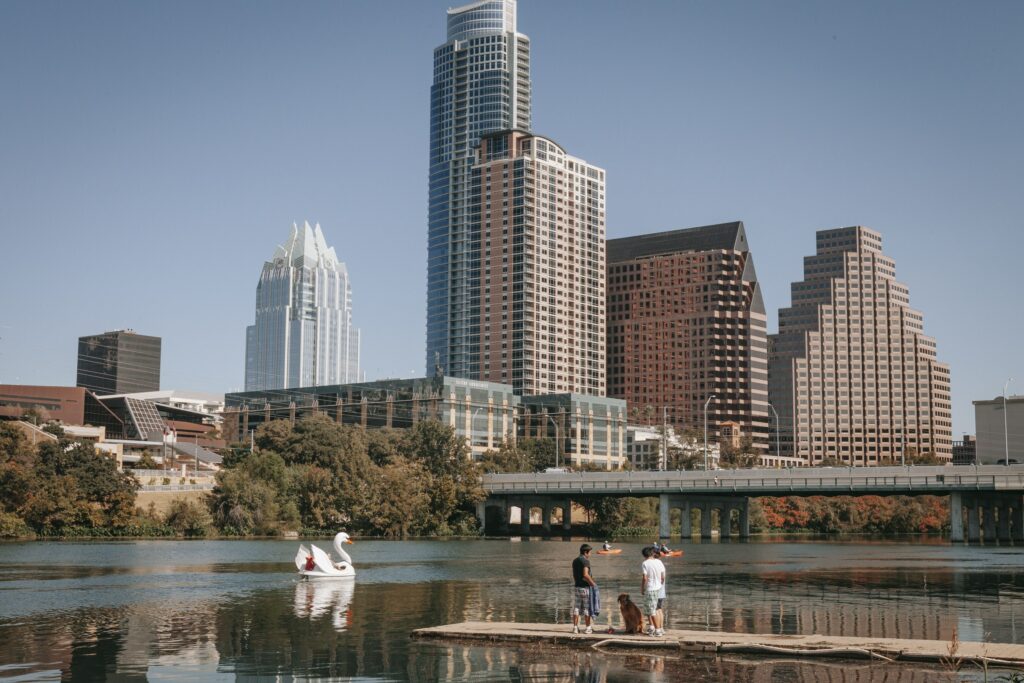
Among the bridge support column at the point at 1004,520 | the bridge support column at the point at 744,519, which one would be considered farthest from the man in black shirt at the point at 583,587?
the bridge support column at the point at 1004,520

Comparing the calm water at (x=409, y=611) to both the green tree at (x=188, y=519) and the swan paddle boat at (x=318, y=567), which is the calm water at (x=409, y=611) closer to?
the swan paddle boat at (x=318, y=567)

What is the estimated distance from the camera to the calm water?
32.1 meters

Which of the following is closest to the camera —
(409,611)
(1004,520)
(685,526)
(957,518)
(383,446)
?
(409,611)

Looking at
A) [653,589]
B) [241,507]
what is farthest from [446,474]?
A: [653,589]

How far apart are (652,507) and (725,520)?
476 inches

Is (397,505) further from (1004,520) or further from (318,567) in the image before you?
(1004,520)

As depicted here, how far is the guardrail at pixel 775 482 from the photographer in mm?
134250

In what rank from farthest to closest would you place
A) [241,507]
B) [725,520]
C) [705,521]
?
[725,520] → [705,521] → [241,507]

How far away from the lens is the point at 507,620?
44.6 meters

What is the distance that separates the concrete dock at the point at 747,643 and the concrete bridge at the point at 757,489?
106616mm

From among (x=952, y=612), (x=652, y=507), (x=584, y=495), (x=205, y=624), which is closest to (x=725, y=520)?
(x=652, y=507)

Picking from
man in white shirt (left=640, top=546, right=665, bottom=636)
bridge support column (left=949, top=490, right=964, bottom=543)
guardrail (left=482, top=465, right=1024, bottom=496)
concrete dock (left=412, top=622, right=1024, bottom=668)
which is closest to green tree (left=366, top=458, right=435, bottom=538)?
guardrail (left=482, top=465, right=1024, bottom=496)

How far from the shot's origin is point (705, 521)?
167125 mm

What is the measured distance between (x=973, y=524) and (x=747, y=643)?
12521 centimetres
